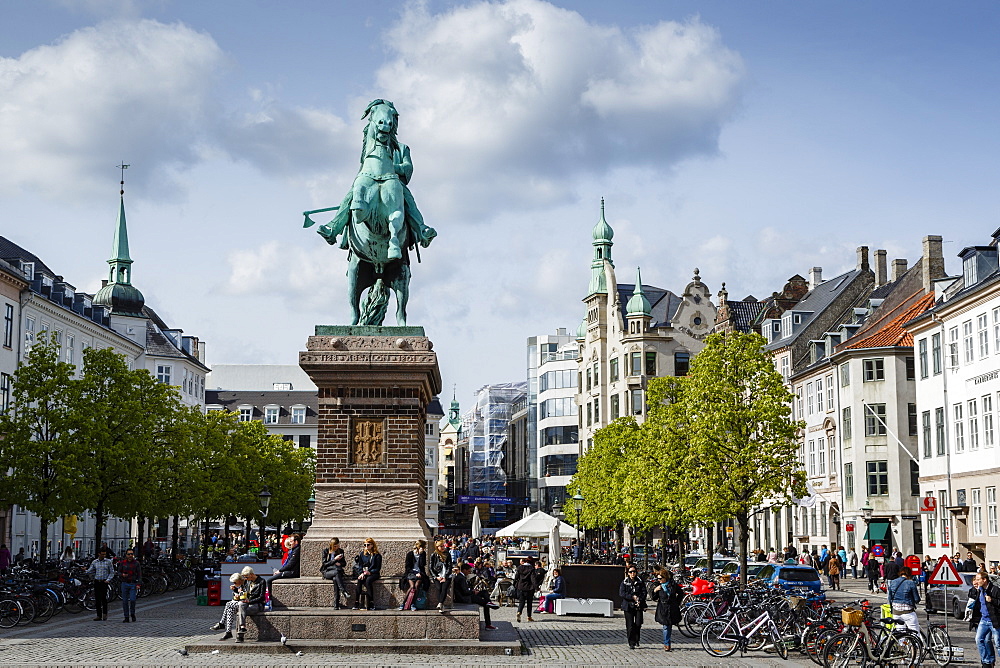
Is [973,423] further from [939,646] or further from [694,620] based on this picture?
[939,646]

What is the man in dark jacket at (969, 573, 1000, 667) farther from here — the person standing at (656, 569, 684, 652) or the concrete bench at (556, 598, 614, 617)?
the concrete bench at (556, 598, 614, 617)

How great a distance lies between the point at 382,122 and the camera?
2373 centimetres

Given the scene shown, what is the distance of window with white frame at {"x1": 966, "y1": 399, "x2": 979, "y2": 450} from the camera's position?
49969 millimetres

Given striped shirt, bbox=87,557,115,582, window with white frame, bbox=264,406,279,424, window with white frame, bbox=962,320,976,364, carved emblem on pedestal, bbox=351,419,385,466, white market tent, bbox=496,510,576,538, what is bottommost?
striped shirt, bbox=87,557,115,582

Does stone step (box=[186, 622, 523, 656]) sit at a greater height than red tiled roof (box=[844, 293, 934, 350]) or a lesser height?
lesser

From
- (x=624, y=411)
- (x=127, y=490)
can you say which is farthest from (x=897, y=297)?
(x=127, y=490)

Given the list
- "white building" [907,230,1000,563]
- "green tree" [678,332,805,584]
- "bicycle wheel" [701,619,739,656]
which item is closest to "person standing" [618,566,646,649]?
"bicycle wheel" [701,619,739,656]

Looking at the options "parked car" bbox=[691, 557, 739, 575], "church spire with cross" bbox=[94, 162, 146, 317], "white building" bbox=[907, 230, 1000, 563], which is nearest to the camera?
"parked car" bbox=[691, 557, 739, 575]

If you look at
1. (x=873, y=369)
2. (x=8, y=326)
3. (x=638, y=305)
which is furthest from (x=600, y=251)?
(x=8, y=326)

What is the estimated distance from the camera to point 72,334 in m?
67.7

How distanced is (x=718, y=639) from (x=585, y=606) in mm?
10065

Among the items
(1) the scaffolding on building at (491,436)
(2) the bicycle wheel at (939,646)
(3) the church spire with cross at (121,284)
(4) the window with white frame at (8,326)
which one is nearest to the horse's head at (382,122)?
(2) the bicycle wheel at (939,646)

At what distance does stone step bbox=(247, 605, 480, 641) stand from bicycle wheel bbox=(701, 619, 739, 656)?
5.20m

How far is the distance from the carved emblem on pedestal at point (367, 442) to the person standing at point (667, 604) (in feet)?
20.6
